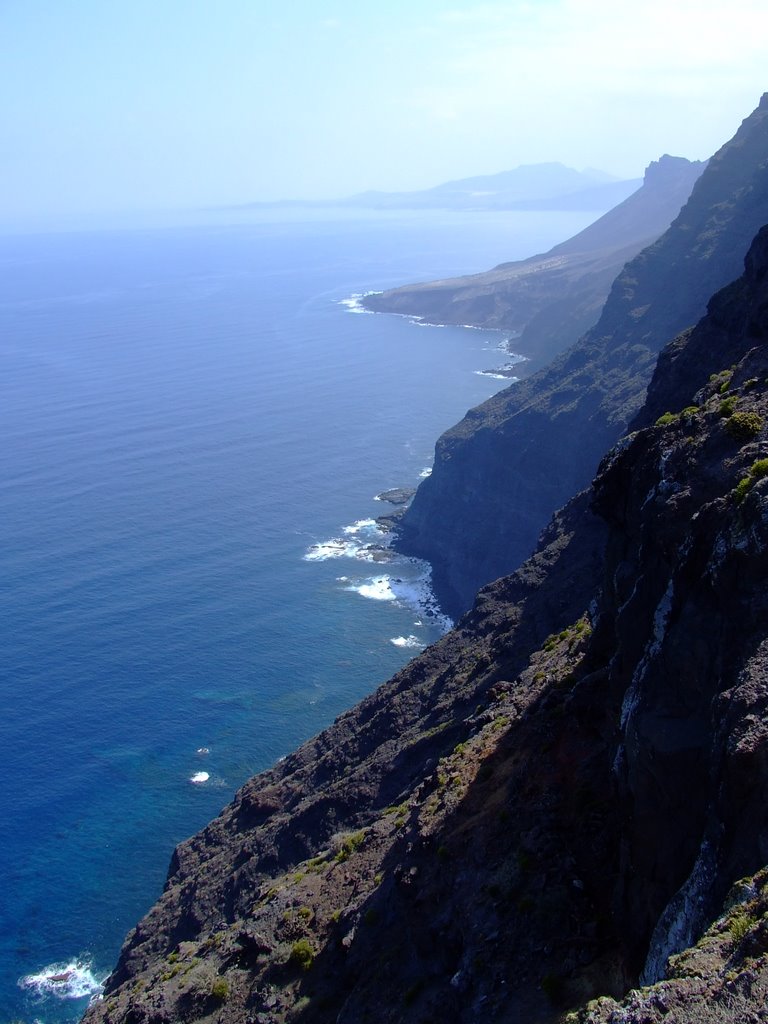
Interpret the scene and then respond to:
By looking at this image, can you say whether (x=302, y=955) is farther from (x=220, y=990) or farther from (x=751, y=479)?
(x=751, y=479)

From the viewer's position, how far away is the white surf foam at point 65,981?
212 ft

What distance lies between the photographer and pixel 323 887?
41.9 metres

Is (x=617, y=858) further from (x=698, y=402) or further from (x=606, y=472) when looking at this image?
(x=698, y=402)

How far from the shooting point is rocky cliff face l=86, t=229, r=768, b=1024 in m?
19.7

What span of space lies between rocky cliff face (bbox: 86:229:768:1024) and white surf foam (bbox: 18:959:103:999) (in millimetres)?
10402

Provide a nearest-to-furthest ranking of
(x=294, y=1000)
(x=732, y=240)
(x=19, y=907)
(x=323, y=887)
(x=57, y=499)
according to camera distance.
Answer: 1. (x=294, y=1000)
2. (x=323, y=887)
3. (x=19, y=907)
4. (x=732, y=240)
5. (x=57, y=499)

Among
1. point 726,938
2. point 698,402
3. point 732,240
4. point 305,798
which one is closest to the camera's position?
point 726,938

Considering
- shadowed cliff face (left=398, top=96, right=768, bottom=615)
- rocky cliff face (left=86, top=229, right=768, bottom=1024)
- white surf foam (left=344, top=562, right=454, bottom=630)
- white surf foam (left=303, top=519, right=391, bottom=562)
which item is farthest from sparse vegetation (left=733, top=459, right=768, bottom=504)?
white surf foam (left=303, top=519, right=391, bottom=562)

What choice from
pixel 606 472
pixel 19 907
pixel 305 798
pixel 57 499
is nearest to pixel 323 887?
pixel 305 798

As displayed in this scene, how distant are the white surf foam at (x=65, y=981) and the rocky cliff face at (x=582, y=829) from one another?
10.4 meters

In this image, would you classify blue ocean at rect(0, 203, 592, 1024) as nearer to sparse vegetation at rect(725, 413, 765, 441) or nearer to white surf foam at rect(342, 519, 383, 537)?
white surf foam at rect(342, 519, 383, 537)

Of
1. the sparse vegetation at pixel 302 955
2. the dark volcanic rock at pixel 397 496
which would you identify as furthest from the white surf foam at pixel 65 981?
the dark volcanic rock at pixel 397 496

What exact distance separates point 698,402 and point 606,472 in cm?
477

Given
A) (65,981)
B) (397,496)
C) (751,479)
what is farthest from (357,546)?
(751,479)
